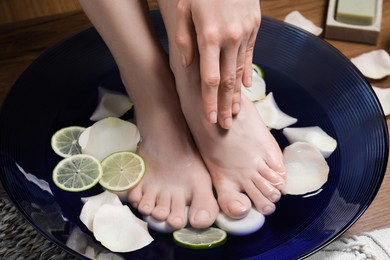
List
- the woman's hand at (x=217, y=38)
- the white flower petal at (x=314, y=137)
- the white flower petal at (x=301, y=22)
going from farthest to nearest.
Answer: the white flower petal at (x=301, y=22), the white flower petal at (x=314, y=137), the woman's hand at (x=217, y=38)

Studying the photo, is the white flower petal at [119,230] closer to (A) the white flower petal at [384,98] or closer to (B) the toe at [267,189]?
(B) the toe at [267,189]

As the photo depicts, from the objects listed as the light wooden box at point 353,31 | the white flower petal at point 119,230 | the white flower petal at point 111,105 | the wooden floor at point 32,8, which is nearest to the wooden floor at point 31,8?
the wooden floor at point 32,8

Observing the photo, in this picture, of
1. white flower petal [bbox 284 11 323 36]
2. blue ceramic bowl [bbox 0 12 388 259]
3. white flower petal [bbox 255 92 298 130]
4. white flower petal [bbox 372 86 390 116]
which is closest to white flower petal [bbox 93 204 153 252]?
blue ceramic bowl [bbox 0 12 388 259]

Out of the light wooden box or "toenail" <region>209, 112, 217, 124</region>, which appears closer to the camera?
"toenail" <region>209, 112, 217, 124</region>

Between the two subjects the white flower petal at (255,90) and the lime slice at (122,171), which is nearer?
the lime slice at (122,171)

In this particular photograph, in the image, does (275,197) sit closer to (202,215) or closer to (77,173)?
(202,215)

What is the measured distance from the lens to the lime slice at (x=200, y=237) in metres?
1.04

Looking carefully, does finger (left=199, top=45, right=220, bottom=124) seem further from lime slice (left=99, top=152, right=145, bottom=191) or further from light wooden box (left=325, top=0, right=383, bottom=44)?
light wooden box (left=325, top=0, right=383, bottom=44)

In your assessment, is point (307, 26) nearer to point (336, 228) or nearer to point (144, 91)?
point (144, 91)

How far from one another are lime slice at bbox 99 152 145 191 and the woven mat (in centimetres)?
14

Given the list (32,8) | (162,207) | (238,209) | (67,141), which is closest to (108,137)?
(67,141)

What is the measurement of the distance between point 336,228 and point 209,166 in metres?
0.27

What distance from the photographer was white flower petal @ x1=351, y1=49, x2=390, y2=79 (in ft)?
4.75

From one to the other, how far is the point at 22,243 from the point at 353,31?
88 centimetres
